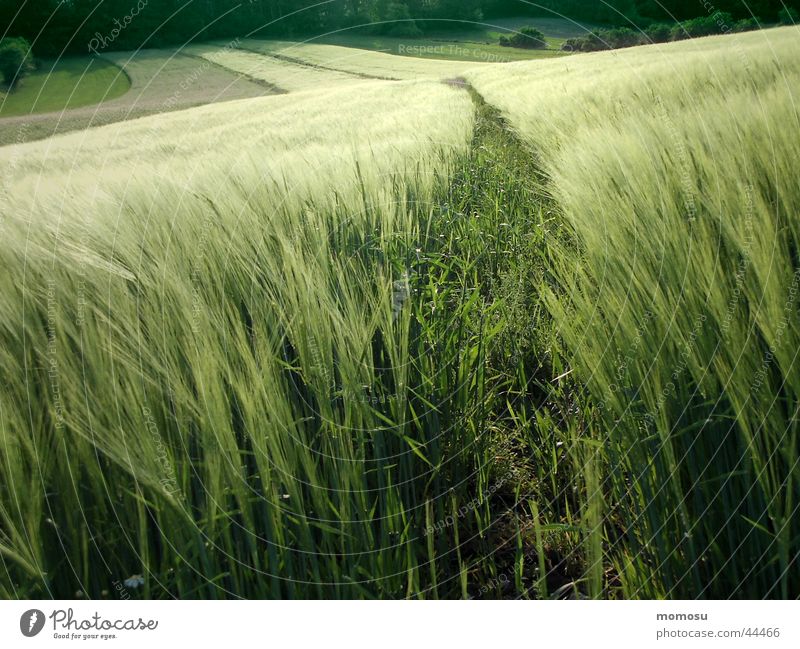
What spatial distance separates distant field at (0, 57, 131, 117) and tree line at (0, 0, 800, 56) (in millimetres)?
60

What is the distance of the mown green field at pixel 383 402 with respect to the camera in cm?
63

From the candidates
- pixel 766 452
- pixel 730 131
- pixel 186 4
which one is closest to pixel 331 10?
pixel 186 4

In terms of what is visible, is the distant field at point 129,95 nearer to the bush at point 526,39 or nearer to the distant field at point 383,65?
the bush at point 526,39

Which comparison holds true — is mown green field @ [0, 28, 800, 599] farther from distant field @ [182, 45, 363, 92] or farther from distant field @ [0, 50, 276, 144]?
distant field @ [182, 45, 363, 92]

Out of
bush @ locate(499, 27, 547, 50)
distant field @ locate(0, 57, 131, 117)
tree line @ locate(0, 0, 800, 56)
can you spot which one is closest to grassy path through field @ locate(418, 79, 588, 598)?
tree line @ locate(0, 0, 800, 56)

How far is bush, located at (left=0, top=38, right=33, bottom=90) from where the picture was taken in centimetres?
116

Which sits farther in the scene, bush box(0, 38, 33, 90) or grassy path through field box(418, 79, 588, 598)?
bush box(0, 38, 33, 90)

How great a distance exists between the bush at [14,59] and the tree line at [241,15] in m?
0.02

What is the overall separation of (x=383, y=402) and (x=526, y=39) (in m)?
2.13

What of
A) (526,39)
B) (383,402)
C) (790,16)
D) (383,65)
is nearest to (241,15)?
(383,402)

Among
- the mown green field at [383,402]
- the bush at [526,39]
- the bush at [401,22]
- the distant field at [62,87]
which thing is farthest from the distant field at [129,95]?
the bush at [526,39]

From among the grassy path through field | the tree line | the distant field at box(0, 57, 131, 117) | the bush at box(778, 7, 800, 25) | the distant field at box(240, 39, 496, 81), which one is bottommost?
the grassy path through field
